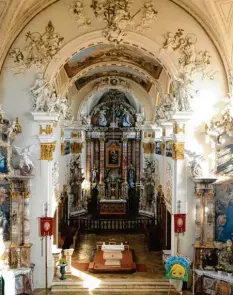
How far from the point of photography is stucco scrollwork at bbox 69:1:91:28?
1582cm

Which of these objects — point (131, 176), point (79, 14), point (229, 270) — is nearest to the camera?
point (229, 270)

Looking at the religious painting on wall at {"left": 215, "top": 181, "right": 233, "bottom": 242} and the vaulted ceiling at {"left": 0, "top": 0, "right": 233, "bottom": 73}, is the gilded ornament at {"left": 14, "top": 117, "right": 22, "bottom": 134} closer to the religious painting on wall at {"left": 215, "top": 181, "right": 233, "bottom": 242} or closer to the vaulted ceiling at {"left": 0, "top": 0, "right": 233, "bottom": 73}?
the vaulted ceiling at {"left": 0, "top": 0, "right": 233, "bottom": 73}

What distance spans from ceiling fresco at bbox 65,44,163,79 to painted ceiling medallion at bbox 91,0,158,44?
150 inches

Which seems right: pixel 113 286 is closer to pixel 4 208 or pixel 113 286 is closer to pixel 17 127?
pixel 4 208

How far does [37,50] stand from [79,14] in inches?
84.7

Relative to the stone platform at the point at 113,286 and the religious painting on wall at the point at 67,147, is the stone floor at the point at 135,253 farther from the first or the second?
the religious painting on wall at the point at 67,147

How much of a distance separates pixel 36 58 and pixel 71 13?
2214 mm

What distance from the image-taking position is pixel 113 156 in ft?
108

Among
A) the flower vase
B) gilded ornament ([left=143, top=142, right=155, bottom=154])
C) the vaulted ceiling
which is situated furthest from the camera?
A: gilded ornament ([left=143, top=142, right=155, bottom=154])

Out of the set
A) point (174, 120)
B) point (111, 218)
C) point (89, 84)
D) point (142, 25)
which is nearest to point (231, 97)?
point (174, 120)

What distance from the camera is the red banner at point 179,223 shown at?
53.9 feet

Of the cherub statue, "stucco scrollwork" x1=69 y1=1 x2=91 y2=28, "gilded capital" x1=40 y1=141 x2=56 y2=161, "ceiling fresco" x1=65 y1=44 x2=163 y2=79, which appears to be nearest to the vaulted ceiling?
"stucco scrollwork" x1=69 y1=1 x2=91 y2=28

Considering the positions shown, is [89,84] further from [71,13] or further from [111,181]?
[71,13]

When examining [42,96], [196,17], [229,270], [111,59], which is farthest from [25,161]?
[229,270]
